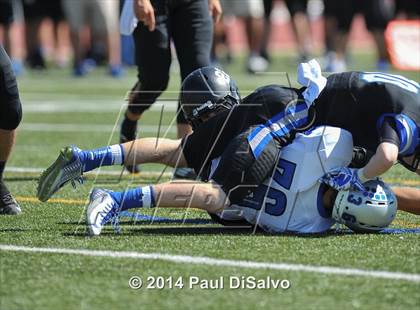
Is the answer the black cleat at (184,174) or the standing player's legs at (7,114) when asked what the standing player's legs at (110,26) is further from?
the standing player's legs at (7,114)

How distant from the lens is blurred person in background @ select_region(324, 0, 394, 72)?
1348 centimetres

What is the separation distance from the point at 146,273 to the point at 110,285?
19 cm

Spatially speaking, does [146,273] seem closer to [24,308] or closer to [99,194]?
[24,308]

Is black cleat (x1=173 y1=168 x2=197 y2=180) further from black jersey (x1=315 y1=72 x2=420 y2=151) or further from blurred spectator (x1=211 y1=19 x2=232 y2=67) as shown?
blurred spectator (x1=211 y1=19 x2=232 y2=67)

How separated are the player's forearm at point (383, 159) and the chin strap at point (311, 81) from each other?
42cm

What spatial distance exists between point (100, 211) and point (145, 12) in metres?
1.88

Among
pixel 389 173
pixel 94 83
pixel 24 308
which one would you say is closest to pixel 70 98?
pixel 94 83

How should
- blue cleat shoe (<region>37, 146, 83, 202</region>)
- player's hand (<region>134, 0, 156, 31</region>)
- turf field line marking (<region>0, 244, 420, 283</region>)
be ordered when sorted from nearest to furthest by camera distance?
turf field line marking (<region>0, 244, 420, 283</region>) < blue cleat shoe (<region>37, 146, 83, 202</region>) < player's hand (<region>134, 0, 156, 31</region>)

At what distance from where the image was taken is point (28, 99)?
11781 mm

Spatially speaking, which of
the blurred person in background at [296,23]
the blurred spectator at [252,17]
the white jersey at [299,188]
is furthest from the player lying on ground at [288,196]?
the blurred person in background at [296,23]

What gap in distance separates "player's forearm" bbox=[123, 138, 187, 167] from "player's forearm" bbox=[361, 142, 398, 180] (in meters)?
1.09

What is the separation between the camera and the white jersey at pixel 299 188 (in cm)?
446

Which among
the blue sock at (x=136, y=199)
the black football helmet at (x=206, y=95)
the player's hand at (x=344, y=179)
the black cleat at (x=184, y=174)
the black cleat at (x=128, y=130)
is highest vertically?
the black football helmet at (x=206, y=95)

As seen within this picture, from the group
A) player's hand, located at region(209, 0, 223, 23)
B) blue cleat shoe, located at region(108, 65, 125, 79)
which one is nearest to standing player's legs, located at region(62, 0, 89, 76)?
blue cleat shoe, located at region(108, 65, 125, 79)
